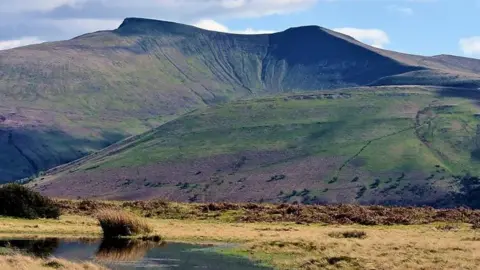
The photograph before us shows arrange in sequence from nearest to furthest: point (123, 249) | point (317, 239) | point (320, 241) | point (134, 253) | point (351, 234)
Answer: point (134, 253), point (123, 249), point (320, 241), point (317, 239), point (351, 234)

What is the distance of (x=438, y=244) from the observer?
172 feet

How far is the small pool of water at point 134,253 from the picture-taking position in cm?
4553

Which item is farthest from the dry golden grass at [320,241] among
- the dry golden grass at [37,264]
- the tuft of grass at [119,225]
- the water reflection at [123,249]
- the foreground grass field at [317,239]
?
the dry golden grass at [37,264]

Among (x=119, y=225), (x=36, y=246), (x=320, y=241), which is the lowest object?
(x=36, y=246)

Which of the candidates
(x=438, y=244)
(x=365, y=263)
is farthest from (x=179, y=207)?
(x=365, y=263)

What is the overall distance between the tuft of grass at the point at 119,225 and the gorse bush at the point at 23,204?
14.7 metres

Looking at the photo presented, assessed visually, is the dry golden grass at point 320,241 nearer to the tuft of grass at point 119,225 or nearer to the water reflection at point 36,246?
the tuft of grass at point 119,225

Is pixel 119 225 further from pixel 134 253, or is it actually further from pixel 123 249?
pixel 134 253

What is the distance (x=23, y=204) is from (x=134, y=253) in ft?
80.8

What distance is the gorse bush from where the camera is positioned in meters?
71.4

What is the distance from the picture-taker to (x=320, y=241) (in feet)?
177

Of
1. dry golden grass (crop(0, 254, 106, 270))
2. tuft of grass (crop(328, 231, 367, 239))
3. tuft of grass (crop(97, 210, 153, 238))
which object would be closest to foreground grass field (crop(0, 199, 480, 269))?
tuft of grass (crop(328, 231, 367, 239))

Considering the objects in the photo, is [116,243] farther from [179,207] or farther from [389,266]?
[179,207]

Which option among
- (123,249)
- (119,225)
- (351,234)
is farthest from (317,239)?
(119,225)
